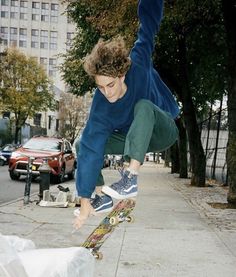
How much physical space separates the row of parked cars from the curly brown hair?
1347cm

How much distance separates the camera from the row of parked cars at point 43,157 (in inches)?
668

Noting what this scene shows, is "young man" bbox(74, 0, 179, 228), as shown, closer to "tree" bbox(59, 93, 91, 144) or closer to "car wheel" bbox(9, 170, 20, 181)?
"car wheel" bbox(9, 170, 20, 181)

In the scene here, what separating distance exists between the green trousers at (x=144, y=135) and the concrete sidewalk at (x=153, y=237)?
2.21 metres

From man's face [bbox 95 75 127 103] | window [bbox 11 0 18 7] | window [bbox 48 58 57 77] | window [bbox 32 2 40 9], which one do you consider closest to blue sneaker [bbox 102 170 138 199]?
man's face [bbox 95 75 127 103]

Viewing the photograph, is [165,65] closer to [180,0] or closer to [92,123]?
[180,0]

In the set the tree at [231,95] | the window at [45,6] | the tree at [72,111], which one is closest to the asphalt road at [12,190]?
the tree at [231,95]

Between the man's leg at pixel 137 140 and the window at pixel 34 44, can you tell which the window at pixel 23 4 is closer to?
the window at pixel 34 44

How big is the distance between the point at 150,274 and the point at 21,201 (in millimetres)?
6733

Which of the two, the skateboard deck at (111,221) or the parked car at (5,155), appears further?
the parked car at (5,155)

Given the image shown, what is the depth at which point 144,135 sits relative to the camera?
2.85 metres

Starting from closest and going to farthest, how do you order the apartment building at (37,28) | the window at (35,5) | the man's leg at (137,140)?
the man's leg at (137,140)
the apartment building at (37,28)
the window at (35,5)

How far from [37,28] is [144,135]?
102 meters

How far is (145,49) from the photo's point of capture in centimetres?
332

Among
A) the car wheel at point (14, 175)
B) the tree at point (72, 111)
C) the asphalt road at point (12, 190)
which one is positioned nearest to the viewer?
the asphalt road at point (12, 190)
